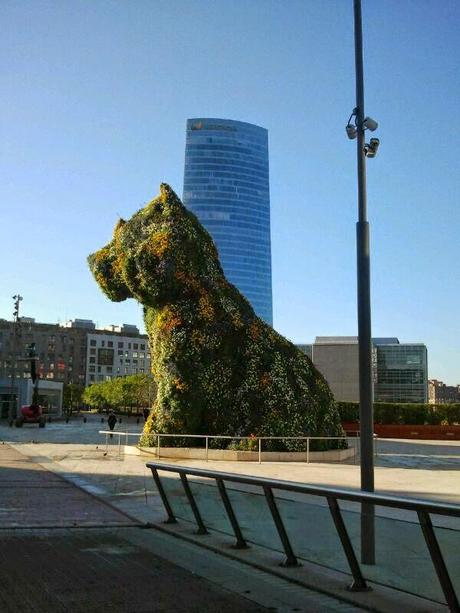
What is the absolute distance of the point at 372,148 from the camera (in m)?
7.85

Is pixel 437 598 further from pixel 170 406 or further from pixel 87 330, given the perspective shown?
pixel 87 330

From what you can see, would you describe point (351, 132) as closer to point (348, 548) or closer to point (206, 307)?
point (348, 548)

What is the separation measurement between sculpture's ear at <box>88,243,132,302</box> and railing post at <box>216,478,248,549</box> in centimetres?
1615

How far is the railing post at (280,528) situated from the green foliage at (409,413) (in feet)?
105

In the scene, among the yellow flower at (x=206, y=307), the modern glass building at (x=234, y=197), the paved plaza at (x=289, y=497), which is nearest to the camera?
the paved plaza at (x=289, y=497)

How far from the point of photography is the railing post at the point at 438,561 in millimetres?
4973

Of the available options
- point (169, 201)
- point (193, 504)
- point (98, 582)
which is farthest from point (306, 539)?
point (169, 201)

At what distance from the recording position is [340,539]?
20.1ft

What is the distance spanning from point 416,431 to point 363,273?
3262 centimetres

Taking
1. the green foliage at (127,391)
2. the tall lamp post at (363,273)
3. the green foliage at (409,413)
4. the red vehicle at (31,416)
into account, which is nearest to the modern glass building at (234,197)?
the green foliage at (127,391)

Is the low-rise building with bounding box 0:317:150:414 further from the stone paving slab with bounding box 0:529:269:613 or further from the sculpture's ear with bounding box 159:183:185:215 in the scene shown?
the stone paving slab with bounding box 0:529:269:613

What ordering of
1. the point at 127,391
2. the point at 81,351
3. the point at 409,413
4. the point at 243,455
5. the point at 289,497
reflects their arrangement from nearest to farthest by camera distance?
the point at 289,497 < the point at 243,455 < the point at 409,413 < the point at 127,391 < the point at 81,351

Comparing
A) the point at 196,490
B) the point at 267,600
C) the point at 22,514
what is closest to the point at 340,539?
the point at 267,600

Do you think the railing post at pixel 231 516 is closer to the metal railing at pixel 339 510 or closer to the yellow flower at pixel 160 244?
the metal railing at pixel 339 510
